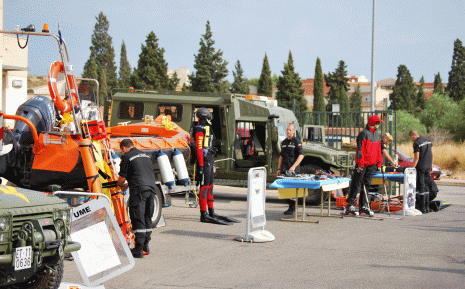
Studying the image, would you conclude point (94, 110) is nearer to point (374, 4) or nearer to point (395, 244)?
point (395, 244)

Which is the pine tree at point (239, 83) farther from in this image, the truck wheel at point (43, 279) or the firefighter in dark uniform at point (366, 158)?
the truck wheel at point (43, 279)

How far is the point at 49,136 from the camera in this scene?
864 cm

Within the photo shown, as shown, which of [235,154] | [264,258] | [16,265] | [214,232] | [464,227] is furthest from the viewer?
[235,154]

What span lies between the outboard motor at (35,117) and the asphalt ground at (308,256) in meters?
2.41

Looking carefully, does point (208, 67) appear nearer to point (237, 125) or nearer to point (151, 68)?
point (151, 68)

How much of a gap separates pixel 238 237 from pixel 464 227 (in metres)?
4.71

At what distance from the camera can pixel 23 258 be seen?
4.82 metres

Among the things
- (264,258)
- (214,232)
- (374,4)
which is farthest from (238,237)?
(374,4)

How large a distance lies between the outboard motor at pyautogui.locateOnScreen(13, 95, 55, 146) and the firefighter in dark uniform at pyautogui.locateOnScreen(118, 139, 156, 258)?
1.88 metres

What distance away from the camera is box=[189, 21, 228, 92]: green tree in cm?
4762

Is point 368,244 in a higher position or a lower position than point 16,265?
lower

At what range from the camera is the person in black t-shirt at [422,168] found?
1333 centimetres

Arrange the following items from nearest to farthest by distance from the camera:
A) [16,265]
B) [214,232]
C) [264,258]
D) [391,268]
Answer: [16,265]
[391,268]
[264,258]
[214,232]

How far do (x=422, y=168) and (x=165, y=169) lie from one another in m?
6.48
